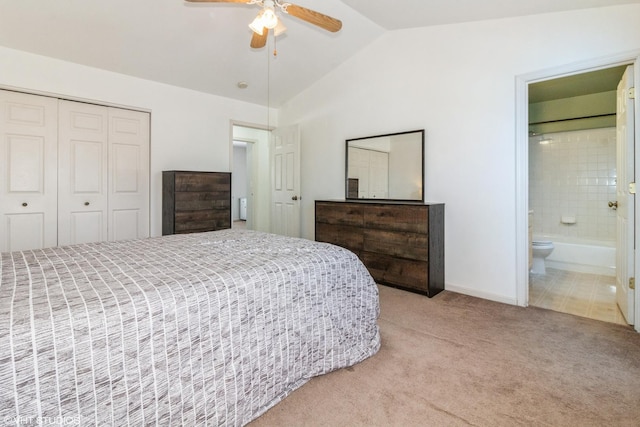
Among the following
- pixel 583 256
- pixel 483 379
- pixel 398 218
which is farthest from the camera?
pixel 583 256

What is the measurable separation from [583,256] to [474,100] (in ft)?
8.88

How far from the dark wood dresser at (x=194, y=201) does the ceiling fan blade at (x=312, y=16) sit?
226 cm

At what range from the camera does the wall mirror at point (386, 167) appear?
3.57 meters

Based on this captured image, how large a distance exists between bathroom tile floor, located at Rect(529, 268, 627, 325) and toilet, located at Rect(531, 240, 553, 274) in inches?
4.3

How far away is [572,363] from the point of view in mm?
1919

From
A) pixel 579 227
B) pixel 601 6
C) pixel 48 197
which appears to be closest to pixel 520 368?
pixel 601 6

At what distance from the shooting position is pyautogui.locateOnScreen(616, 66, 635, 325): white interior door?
2393 millimetres

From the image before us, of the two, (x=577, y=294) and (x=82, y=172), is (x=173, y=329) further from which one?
(x=577, y=294)

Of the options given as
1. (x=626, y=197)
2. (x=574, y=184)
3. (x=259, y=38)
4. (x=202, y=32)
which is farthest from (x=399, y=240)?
(x=574, y=184)

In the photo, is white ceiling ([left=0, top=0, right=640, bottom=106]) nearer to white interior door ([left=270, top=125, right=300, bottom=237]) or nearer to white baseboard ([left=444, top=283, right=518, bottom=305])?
white interior door ([left=270, top=125, right=300, bottom=237])

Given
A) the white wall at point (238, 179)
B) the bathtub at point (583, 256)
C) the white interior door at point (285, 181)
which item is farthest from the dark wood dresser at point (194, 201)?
the white wall at point (238, 179)

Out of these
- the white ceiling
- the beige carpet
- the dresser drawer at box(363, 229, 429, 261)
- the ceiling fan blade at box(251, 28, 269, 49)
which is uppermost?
the white ceiling

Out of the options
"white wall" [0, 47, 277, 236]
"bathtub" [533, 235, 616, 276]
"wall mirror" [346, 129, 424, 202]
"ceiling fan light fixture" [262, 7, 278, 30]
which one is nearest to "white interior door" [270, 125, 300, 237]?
"white wall" [0, 47, 277, 236]

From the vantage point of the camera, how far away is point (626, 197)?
97.0 inches
